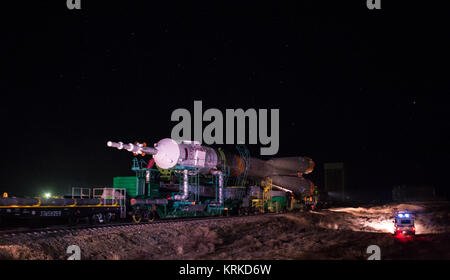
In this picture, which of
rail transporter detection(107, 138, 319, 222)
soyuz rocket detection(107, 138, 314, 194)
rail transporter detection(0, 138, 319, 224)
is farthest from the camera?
soyuz rocket detection(107, 138, 314, 194)

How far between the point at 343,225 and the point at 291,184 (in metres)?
10.3

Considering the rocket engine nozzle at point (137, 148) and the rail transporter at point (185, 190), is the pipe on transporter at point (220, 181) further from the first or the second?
the rocket engine nozzle at point (137, 148)

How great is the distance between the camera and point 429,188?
73625 mm

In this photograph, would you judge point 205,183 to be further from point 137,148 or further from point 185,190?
point 137,148

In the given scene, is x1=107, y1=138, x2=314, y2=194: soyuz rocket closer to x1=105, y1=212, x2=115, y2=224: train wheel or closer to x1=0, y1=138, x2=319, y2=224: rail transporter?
x1=0, y1=138, x2=319, y2=224: rail transporter

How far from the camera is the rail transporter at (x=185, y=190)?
62.8 ft

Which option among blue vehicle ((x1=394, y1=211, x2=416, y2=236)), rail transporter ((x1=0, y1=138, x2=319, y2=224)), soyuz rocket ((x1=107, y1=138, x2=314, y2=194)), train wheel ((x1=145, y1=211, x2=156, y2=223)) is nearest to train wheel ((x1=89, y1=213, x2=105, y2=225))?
rail transporter ((x1=0, y1=138, x2=319, y2=224))

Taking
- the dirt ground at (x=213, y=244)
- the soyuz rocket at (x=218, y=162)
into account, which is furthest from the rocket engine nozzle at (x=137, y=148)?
the dirt ground at (x=213, y=244)

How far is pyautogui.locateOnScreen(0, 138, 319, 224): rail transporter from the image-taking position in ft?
62.8

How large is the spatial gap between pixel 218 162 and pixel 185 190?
167 inches

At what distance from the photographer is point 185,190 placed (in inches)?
1061

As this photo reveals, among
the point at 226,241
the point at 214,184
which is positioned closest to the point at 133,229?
the point at 226,241

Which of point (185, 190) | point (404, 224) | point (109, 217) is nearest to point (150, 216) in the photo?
point (185, 190)

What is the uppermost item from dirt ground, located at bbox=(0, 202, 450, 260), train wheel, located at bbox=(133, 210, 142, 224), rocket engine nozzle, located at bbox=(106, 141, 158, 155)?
rocket engine nozzle, located at bbox=(106, 141, 158, 155)
